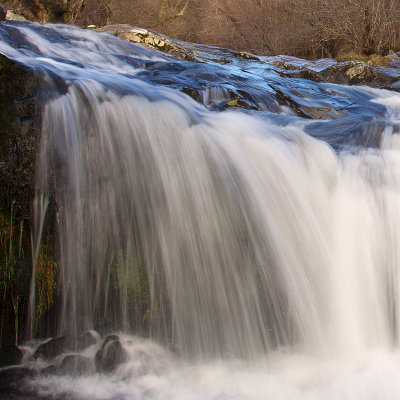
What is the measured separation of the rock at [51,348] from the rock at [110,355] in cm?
17

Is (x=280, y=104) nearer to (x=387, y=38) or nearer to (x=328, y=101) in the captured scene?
(x=328, y=101)

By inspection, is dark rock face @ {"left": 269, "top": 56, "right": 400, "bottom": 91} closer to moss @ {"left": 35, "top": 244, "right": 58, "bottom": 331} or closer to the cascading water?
the cascading water

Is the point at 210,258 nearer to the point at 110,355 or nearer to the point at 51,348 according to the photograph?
the point at 110,355

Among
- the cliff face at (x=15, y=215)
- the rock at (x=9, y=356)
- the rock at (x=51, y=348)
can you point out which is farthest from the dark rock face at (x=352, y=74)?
the rock at (x=9, y=356)

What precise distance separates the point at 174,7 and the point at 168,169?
20343mm

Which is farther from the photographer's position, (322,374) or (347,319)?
(347,319)

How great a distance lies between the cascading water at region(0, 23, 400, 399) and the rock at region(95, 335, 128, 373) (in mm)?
50

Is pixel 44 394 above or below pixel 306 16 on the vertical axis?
below

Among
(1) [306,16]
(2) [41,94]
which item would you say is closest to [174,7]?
(1) [306,16]

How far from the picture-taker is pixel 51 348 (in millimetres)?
2139

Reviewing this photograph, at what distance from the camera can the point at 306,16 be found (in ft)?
48.7

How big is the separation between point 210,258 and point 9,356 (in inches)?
40.7

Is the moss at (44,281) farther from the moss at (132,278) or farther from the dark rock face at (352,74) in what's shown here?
the dark rock face at (352,74)

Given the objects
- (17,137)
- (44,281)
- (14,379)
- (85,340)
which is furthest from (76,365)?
(17,137)
